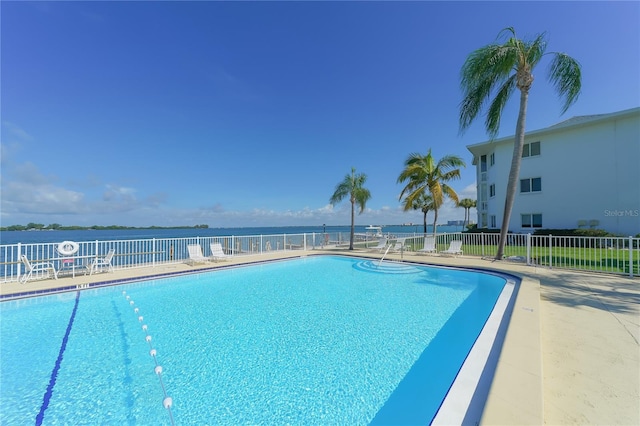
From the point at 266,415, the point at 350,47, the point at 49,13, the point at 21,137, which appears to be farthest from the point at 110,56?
the point at 266,415

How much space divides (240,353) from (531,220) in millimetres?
21406

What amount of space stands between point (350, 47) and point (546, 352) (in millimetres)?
14834

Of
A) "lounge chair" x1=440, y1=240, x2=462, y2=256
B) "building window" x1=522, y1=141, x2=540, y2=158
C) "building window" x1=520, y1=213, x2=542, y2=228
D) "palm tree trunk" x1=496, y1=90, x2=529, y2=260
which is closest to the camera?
"palm tree trunk" x1=496, y1=90, x2=529, y2=260

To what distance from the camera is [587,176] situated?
15781 mm

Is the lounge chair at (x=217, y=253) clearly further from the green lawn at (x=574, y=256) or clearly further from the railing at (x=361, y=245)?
the green lawn at (x=574, y=256)

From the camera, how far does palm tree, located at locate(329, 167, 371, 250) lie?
52.9ft

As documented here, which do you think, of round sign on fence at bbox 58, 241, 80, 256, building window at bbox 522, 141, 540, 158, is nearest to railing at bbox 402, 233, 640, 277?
building window at bbox 522, 141, 540, 158

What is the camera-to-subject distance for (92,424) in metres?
2.52

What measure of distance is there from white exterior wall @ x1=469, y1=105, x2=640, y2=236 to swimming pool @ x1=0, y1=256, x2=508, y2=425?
564 inches

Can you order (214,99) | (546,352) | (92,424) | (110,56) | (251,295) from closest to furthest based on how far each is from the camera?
(92,424) → (546,352) → (251,295) → (110,56) → (214,99)

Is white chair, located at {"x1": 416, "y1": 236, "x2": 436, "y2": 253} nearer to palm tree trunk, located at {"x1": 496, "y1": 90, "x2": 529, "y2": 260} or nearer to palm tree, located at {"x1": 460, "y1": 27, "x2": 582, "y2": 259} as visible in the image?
palm tree, located at {"x1": 460, "y1": 27, "x2": 582, "y2": 259}

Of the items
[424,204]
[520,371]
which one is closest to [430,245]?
[520,371]

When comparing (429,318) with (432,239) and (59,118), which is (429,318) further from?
(59,118)

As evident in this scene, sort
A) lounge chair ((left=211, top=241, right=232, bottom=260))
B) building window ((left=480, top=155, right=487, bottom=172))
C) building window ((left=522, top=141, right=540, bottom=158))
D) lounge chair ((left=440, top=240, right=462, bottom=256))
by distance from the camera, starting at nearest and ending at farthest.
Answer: lounge chair ((left=211, top=241, right=232, bottom=260)) → lounge chair ((left=440, top=240, right=462, bottom=256)) → building window ((left=522, top=141, right=540, bottom=158)) → building window ((left=480, top=155, right=487, bottom=172))
